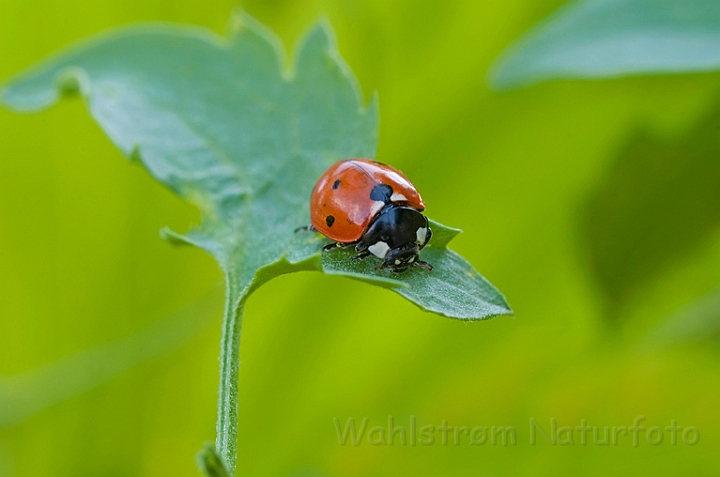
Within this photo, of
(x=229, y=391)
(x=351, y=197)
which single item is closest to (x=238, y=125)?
(x=351, y=197)

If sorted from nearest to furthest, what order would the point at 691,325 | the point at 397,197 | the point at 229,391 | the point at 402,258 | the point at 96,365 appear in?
the point at 229,391 < the point at 402,258 < the point at 397,197 < the point at 691,325 < the point at 96,365

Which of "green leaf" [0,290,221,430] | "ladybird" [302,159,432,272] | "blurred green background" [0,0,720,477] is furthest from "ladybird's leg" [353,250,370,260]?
"green leaf" [0,290,221,430]

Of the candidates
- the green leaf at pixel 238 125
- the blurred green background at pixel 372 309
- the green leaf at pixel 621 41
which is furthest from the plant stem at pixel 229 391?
the blurred green background at pixel 372 309

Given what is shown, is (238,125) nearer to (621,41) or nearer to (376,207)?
(376,207)

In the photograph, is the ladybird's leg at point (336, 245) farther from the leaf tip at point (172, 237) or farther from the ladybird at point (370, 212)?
the leaf tip at point (172, 237)

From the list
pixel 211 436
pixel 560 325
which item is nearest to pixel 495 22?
pixel 560 325

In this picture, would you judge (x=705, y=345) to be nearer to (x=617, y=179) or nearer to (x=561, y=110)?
(x=617, y=179)

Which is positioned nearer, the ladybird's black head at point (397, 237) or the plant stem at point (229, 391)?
the plant stem at point (229, 391)
